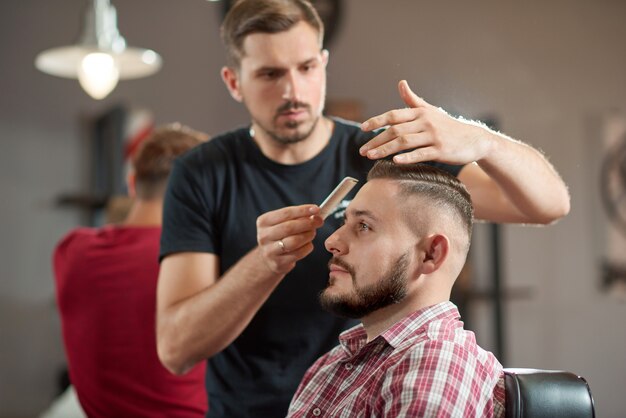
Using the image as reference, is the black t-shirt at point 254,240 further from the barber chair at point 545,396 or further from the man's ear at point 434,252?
the barber chair at point 545,396

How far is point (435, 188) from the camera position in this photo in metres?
1.05

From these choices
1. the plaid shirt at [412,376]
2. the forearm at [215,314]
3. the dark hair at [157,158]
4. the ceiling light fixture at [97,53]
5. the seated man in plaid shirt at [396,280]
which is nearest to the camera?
the plaid shirt at [412,376]

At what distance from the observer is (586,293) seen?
320 cm

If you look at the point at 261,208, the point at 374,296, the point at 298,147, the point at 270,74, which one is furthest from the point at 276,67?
the point at 374,296

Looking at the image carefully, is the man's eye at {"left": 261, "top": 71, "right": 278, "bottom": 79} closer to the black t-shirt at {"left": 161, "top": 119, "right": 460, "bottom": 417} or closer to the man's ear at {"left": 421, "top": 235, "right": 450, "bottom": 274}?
the black t-shirt at {"left": 161, "top": 119, "right": 460, "bottom": 417}

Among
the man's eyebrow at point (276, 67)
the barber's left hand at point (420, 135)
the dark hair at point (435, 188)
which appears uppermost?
the man's eyebrow at point (276, 67)

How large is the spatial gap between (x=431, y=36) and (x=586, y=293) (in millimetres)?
1755

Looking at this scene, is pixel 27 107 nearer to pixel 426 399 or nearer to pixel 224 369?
pixel 224 369

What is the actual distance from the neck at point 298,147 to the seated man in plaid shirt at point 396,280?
25 centimetres

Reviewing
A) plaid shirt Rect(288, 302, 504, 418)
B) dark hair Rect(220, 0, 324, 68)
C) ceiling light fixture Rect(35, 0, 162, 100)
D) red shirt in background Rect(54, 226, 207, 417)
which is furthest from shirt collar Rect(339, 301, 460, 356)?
ceiling light fixture Rect(35, 0, 162, 100)

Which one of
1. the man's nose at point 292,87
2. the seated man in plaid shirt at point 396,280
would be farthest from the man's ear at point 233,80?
the seated man in plaid shirt at point 396,280

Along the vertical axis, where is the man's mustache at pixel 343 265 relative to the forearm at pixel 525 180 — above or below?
below

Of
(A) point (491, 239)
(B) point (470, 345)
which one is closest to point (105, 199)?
(A) point (491, 239)

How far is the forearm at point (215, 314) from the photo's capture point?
3.87ft
